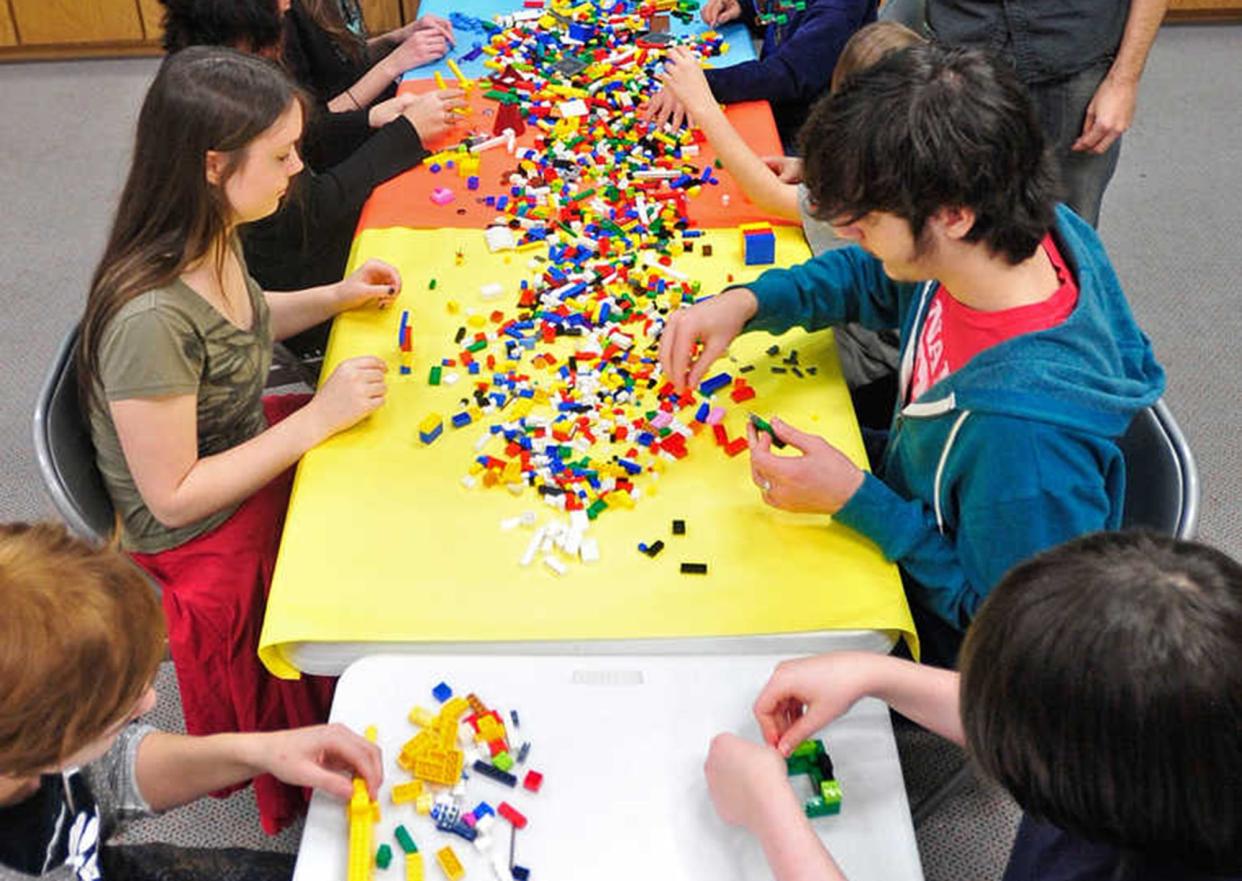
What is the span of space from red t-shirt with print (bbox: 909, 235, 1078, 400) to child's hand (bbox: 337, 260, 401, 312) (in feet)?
2.51

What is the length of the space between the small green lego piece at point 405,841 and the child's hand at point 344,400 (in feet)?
1.85

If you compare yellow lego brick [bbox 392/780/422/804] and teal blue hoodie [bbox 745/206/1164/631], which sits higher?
teal blue hoodie [bbox 745/206/1164/631]

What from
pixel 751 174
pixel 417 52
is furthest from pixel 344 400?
pixel 417 52

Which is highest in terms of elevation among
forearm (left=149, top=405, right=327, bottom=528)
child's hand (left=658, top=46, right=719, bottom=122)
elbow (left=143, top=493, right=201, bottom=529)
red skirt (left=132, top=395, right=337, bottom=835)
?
child's hand (left=658, top=46, right=719, bottom=122)

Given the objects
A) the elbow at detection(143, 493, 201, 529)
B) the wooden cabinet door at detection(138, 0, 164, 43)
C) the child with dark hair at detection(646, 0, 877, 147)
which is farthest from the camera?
the wooden cabinet door at detection(138, 0, 164, 43)

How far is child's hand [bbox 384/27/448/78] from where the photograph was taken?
244 centimetres

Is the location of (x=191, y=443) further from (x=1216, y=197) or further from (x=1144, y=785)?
(x=1216, y=197)

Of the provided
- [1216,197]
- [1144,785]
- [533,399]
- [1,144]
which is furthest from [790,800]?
[1,144]

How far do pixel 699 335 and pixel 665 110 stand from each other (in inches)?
29.6

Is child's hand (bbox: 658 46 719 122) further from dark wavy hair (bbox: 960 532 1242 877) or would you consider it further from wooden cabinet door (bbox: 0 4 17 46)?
wooden cabinet door (bbox: 0 4 17 46)

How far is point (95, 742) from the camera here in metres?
1.03

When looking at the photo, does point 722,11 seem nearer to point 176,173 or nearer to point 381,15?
point 176,173

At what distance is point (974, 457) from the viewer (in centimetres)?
125

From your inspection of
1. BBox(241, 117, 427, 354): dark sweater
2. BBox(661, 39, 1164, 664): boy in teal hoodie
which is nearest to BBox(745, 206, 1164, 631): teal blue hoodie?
BBox(661, 39, 1164, 664): boy in teal hoodie
